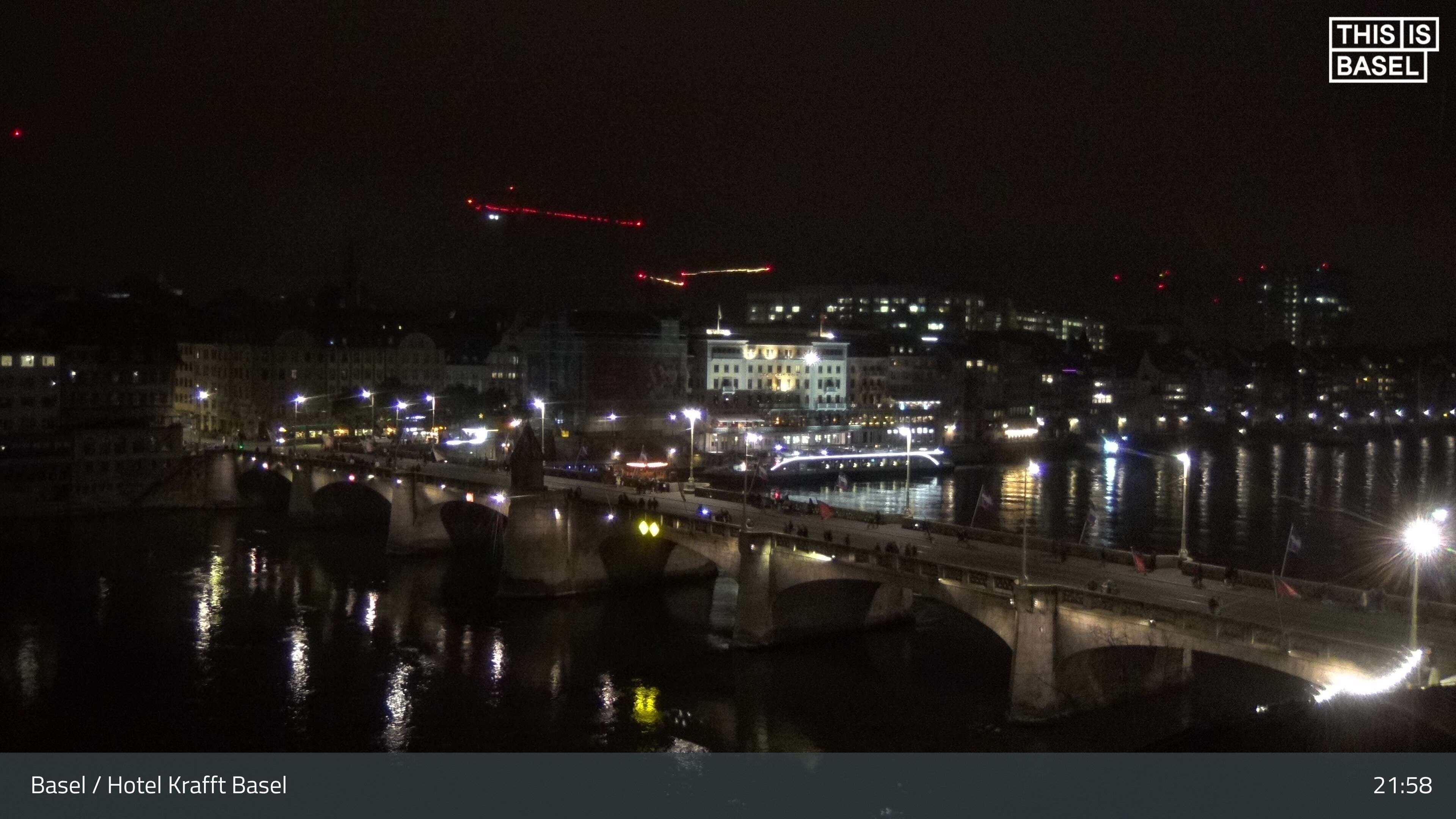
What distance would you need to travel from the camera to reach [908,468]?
58.8 meters

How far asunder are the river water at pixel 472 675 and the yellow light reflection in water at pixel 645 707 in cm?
10

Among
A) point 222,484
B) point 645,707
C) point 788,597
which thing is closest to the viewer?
point 645,707

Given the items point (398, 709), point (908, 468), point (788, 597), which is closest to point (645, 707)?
point (398, 709)

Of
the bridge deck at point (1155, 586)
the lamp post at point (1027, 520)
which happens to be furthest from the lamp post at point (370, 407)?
the bridge deck at point (1155, 586)

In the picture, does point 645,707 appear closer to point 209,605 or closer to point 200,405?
point 209,605

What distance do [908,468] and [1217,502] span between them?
1936 cm

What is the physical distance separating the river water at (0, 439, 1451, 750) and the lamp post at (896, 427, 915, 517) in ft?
30.9

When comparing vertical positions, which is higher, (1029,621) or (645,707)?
(1029,621)

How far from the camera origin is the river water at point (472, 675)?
24.3 m

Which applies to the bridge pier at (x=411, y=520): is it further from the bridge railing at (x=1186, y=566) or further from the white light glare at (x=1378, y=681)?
the white light glare at (x=1378, y=681)

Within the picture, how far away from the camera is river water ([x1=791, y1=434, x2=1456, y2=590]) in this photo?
47500 mm

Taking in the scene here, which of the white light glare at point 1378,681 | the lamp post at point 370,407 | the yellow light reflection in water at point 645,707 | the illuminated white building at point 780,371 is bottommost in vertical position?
the yellow light reflection in water at point 645,707

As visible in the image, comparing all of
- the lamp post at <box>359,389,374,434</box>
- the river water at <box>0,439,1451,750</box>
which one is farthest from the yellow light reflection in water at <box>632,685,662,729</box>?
the lamp post at <box>359,389,374,434</box>
